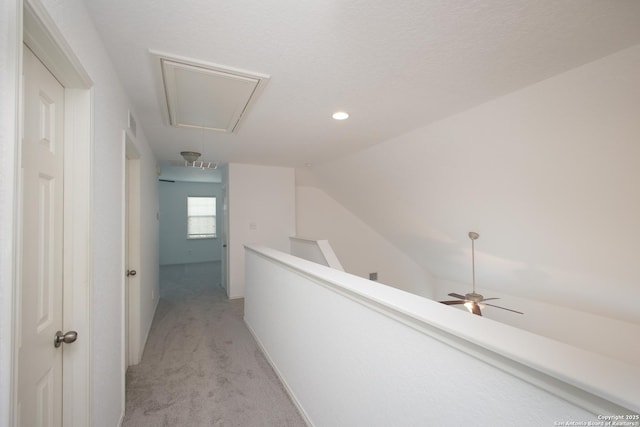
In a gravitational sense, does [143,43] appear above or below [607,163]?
above

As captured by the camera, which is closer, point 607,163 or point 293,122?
point 607,163

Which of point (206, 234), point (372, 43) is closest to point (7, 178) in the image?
point (372, 43)

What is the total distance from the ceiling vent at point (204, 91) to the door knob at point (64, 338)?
1528 mm

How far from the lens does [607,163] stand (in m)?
1.97

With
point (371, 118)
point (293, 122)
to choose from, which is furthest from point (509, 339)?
point (293, 122)

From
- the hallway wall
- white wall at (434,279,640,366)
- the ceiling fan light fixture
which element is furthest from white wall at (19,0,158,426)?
white wall at (434,279,640,366)

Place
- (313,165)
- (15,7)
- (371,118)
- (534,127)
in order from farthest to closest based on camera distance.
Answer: (313,165), (371,118), (534,127), (15,7)

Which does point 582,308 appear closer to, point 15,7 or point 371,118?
point 371,118

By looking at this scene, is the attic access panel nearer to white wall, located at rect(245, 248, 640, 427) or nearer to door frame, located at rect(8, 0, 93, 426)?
door frame, located at rect(8, 0, 93, 426)

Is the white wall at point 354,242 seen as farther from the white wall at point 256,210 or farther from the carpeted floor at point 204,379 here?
the carpeted floor at point 204,379

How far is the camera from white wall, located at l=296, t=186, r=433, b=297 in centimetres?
600

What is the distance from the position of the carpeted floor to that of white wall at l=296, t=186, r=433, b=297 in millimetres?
2781

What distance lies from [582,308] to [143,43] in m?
5.56

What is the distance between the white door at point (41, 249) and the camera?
3.00 feet
